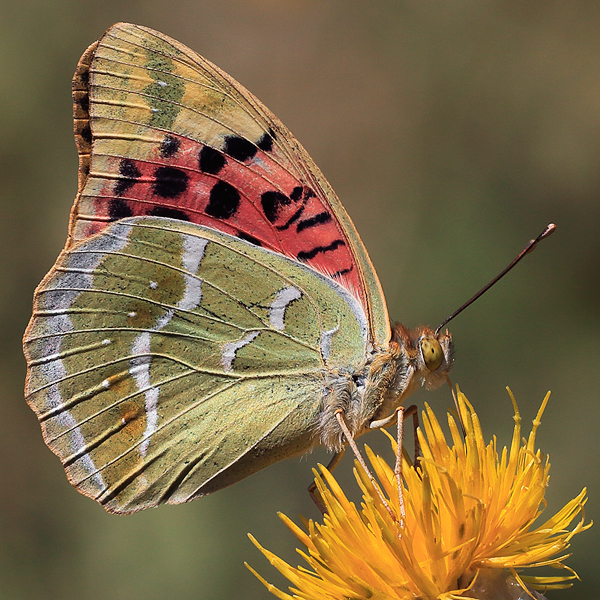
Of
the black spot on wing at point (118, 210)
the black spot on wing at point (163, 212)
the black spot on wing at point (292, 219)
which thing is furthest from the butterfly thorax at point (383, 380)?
the black spot on wing at point (118, 210)

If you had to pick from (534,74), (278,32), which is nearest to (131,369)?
(534,74)

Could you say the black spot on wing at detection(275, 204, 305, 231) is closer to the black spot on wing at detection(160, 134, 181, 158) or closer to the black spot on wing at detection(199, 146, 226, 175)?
the black spot on wing at detection(199, 146, 226, 175)

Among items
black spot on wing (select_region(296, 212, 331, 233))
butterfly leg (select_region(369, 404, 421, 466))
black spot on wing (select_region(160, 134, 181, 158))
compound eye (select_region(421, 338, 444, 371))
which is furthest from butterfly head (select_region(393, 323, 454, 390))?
black spot on wing (select_region(160, 134, 181, 158))

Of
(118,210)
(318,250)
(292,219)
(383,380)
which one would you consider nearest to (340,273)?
(318,250)

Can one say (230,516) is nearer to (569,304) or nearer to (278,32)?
(569,304)

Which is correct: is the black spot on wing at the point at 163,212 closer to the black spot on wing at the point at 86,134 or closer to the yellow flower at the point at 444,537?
the black spot on wing at the point at 86,134

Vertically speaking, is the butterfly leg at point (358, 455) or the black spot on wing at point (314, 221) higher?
the black spot on wing at point (314, 221)

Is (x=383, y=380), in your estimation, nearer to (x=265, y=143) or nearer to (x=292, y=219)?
(x=292, y=219)
